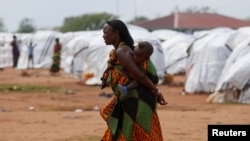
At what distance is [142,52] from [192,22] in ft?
163

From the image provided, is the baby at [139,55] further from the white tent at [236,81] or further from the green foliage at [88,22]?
the green foliage at [88,22]

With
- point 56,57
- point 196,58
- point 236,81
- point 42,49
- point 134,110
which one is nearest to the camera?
point 134,110

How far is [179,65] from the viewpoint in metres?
29.1

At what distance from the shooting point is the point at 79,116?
462 inches

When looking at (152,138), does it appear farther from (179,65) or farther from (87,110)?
(179,65)

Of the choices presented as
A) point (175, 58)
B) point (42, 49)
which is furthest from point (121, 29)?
point (42, 49)

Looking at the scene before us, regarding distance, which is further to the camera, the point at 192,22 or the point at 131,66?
the point at 192,22

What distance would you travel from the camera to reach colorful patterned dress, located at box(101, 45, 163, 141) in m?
5.81

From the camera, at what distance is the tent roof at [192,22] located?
54641 mm

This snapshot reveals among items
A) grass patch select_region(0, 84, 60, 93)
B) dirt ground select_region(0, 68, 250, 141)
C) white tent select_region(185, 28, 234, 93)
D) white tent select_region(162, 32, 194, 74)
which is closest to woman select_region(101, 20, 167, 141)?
dirt ground select_region(0, 68, 250, 141)

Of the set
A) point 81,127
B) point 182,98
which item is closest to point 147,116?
point 81,127

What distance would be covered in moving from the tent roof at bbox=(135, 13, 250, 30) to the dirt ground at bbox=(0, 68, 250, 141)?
36837 mm

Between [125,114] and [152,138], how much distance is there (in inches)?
12.4

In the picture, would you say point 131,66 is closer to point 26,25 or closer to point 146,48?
point 146,48
